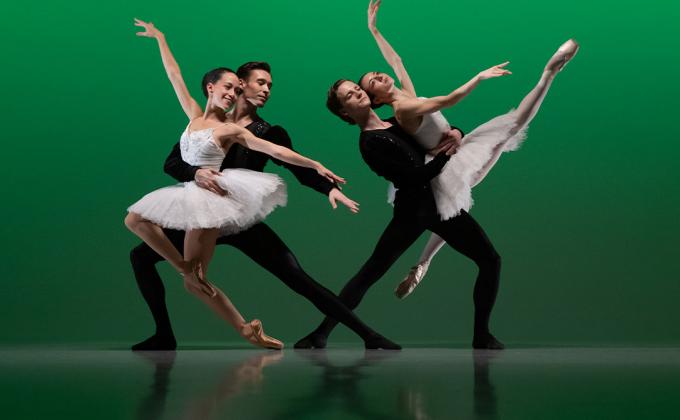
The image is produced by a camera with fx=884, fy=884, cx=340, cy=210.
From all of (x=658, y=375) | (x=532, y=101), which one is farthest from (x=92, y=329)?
(x=658, y=375)

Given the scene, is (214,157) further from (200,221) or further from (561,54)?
(561,54)

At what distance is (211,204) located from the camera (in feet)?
13.6

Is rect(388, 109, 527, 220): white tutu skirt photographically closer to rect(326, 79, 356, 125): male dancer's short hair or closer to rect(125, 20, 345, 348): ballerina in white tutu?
rect(326, 79, 356, 125): male dancer's short hair

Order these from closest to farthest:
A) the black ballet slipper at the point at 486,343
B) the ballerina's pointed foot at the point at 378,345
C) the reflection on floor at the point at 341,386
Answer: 1. the reflection on floor at the point at 341,386
2. the ballerina's pointed foot at the point at 378,345
3. the black ballet slipper at the point at 486,343

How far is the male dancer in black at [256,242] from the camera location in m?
4.26

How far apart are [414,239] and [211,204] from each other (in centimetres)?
105

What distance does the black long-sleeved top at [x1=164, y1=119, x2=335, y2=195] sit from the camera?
4.27 metres

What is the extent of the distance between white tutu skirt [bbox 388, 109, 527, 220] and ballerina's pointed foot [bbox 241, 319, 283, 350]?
96cm

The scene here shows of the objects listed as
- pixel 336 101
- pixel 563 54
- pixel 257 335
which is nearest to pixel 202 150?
pixel 336 101

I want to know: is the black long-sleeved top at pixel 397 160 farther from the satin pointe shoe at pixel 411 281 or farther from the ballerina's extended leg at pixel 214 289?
the ballerina's extended leg at pixel 214 289

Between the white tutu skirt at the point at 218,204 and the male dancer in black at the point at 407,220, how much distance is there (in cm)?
58

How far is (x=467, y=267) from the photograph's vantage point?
21.5ft

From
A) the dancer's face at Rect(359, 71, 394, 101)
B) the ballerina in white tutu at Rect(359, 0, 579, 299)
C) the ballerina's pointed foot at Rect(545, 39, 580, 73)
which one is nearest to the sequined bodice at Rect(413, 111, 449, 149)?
the ballerina in white tutu at Rect(359, 0, 579, 299)

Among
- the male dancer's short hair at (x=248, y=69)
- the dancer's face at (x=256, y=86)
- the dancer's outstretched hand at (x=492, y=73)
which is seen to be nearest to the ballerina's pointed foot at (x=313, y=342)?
the dancer's face at (x=256, y=86)
